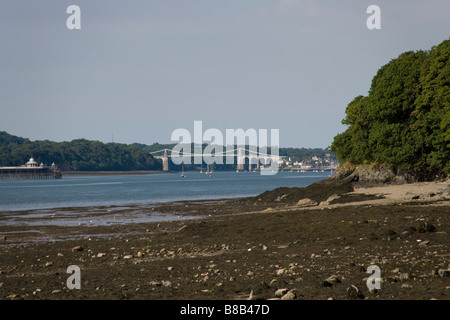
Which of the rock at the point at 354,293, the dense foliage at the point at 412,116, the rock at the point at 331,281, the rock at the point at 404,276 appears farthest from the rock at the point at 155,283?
the dense foliage at the point at 412,116

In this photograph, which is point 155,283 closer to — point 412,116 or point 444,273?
point 444,273

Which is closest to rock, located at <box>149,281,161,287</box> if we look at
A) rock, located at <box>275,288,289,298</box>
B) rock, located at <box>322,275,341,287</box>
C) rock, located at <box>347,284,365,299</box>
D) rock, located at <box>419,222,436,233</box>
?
rock, located at <box>275,288,289,298</box>

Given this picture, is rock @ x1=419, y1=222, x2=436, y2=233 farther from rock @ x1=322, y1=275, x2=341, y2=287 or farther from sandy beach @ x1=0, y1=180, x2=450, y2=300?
rock @ x1=322, y1=275, x2=341, y2=287

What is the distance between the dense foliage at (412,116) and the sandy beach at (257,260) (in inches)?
748

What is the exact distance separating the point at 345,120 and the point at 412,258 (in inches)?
2162

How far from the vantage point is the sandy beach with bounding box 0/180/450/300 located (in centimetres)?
1252

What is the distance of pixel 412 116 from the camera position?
52.3 metres

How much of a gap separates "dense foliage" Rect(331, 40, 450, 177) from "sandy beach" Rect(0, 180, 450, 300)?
18991 millimetres

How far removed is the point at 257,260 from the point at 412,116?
3940cm
